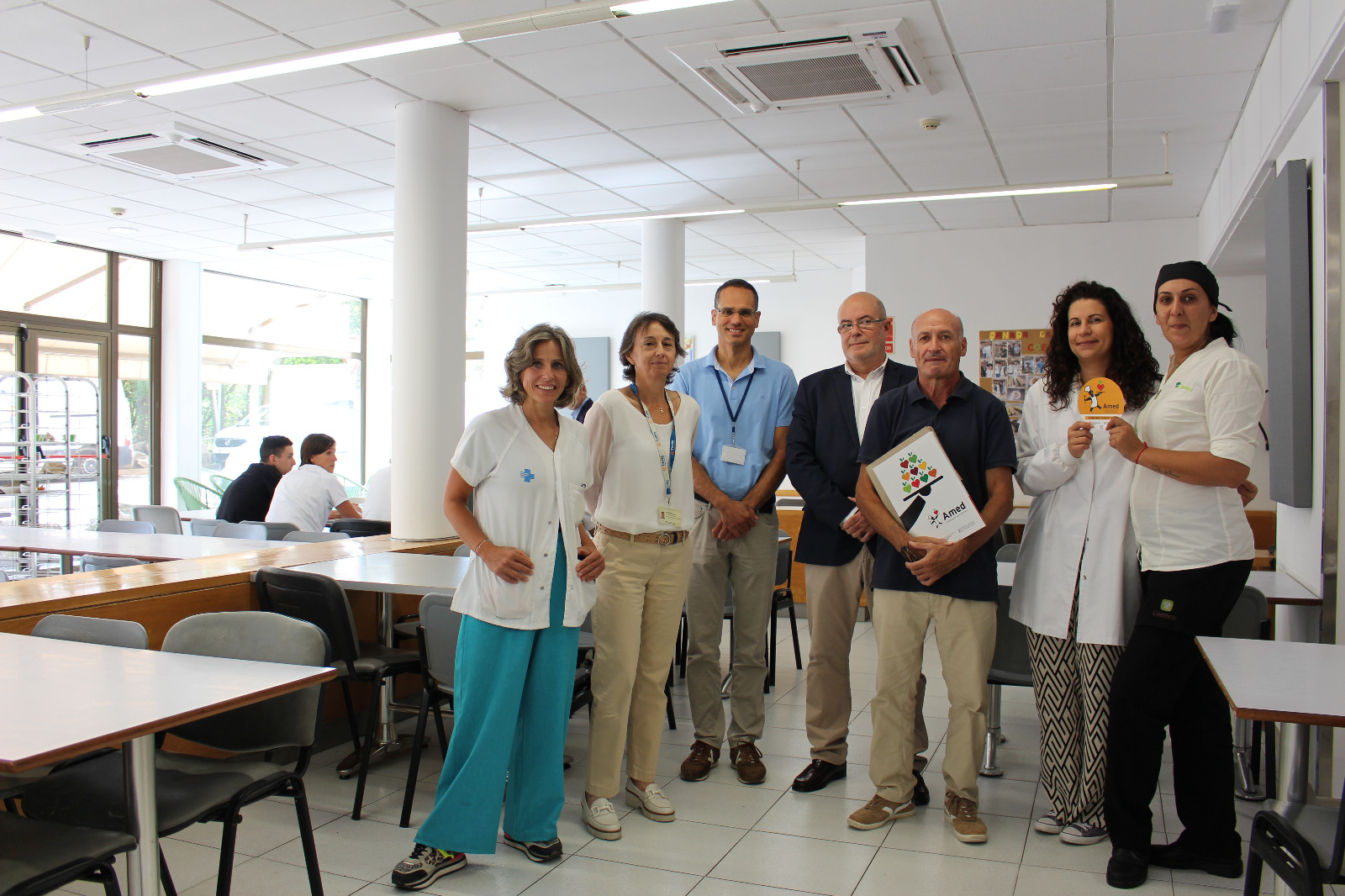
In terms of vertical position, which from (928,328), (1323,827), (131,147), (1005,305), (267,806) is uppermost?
(131,147)

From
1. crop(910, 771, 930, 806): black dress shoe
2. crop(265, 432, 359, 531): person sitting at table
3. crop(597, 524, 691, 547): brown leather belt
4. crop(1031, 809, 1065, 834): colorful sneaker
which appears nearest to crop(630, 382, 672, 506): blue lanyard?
crop(597, 524, 691, 547): brown leather belt

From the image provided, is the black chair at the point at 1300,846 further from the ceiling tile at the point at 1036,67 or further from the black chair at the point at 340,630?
the ceiling tile at the point at 1036,67

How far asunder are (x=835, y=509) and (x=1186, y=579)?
111 cm

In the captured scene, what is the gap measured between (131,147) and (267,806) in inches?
200

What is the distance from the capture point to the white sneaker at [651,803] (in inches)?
126

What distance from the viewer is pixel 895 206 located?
821cm

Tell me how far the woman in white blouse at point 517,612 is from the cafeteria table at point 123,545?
2259 millimetres

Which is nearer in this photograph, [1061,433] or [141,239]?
[1061,433]

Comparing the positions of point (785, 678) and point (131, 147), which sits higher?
point (131, 147)

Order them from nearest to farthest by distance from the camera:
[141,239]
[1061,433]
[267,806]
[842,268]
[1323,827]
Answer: [1323,827] < [1061,433] < [267,806] < [141,239] < [842,268]

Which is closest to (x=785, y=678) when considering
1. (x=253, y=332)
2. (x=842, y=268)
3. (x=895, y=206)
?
(x=895, y=206)

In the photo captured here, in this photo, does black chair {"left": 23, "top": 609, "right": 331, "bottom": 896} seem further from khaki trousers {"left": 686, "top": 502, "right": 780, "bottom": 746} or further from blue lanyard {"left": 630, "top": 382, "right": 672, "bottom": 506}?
khaki trousers {"left": 686, "top": 502, "right": 780, "bottom": 746}

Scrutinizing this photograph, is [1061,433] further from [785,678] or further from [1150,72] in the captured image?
[1150,72]

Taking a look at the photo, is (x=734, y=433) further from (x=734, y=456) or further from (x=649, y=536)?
(x=649, y=536)
